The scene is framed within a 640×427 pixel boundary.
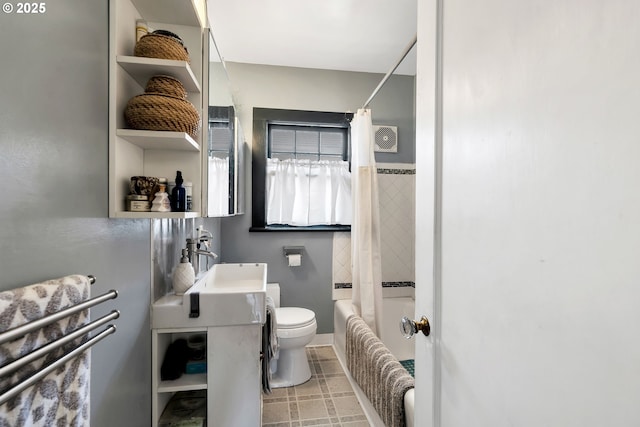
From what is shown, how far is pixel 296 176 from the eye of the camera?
2.84m

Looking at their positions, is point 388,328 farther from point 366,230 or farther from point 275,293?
point 275,293

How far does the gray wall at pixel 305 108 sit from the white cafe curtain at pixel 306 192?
0.16 metres

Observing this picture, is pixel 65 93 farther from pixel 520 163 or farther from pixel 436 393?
pixel 436 393

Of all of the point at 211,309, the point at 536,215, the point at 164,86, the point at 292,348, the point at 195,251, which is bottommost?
the point at 292,348

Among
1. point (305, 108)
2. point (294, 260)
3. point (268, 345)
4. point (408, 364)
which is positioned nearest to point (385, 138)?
point (305, 108)

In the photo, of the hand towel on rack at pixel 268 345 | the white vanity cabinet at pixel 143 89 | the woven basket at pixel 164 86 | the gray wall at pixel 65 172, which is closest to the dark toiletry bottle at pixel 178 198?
the white vanity cabinet at pixel 143 89

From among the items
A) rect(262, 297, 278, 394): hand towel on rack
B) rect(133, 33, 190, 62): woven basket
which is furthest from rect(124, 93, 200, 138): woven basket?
rect(262, 297, 278, 394): hand towel on rack

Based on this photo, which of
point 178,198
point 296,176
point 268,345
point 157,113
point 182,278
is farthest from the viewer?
point 296,176

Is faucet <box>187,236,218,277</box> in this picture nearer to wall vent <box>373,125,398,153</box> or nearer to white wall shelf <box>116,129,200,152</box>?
white wall shelf <box>116,129,200,152</box>

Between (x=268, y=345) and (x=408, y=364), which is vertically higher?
(x=268, y=345)

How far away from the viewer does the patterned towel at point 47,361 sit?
520 mm

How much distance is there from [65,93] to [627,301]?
1.18 meters

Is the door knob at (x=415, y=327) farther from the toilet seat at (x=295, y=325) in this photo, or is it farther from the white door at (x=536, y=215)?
the toilet seat at (x=295, y=325)

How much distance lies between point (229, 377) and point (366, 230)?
1375 millimetres
